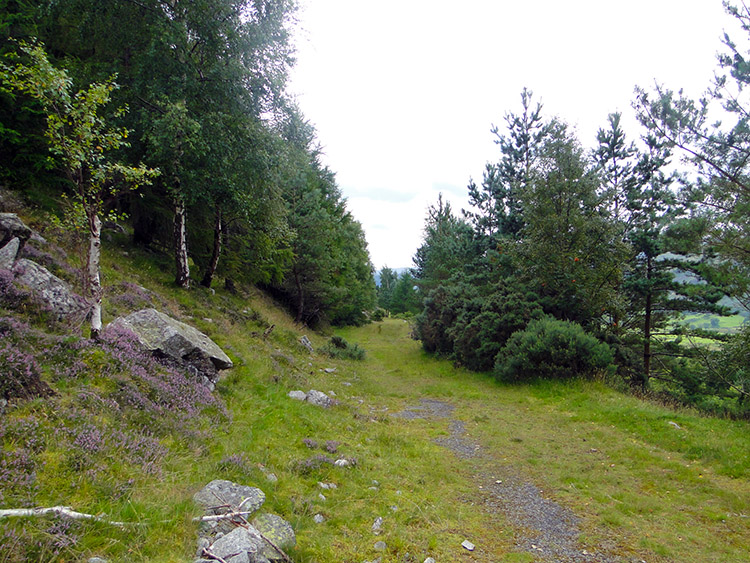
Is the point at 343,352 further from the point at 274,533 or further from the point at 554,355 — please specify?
the point at 274,533

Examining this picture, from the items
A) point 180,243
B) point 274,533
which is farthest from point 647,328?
point 180,243

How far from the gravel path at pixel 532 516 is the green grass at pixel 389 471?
0.17 metres

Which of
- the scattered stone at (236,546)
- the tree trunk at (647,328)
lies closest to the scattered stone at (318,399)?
the scattered stone at (236,546)

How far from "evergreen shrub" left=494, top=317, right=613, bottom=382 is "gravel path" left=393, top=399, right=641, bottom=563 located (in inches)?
276

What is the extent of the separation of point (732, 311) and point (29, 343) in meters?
25.2

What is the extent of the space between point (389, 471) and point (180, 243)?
37.0 ft

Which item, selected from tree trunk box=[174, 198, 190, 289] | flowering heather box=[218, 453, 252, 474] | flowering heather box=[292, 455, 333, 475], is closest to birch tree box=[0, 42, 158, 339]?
flowering heather box=[218, 453, 252, 474]

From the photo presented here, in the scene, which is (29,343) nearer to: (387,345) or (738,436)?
(738,436)

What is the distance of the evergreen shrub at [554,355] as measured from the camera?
1345 centimetres

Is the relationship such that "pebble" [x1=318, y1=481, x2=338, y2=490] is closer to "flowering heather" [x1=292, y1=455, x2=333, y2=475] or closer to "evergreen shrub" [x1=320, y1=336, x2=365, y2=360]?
"flowering heather" [x1=292, y1=455, x2=333, y2=475]

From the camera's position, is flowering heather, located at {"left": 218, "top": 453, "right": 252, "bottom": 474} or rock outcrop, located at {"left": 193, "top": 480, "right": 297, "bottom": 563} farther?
flowering heather, located at {"left": 218, "top": 453, "right": 252, "bottom": 474}

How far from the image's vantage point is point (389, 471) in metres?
6.51

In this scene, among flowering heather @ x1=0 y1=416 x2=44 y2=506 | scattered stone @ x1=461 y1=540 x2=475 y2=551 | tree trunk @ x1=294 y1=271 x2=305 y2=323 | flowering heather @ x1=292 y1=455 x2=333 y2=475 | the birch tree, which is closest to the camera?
flowering heather @ x1=0 y1=416 x2=44 y2=506

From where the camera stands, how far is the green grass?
143 inches
